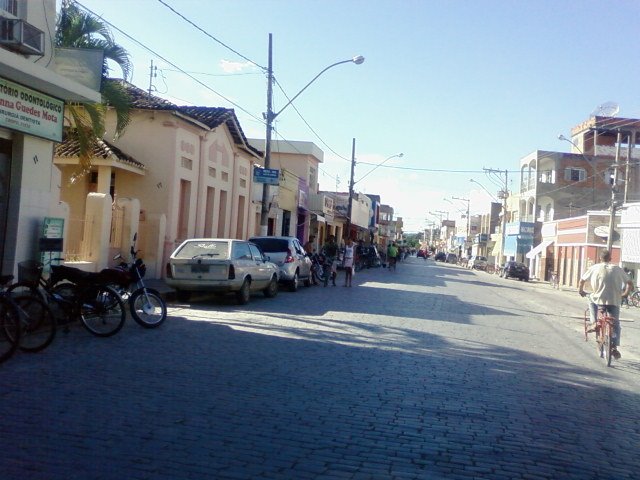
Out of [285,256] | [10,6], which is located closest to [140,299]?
[10,6]

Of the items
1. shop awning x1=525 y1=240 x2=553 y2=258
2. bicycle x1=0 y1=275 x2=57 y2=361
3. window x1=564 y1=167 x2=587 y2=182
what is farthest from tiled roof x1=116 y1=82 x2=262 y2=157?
window x1=564 y1=167 x2=587 y2=182

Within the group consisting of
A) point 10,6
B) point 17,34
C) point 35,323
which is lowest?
point 35,323

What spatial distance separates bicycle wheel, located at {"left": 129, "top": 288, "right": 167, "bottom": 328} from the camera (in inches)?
452

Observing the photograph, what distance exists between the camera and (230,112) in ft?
88.6

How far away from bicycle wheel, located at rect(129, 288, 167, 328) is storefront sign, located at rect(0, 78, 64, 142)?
4.01m

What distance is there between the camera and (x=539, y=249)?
61.5 meters

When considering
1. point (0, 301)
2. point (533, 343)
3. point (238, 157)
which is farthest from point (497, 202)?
point (0, 301)

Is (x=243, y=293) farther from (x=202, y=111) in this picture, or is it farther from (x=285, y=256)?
(x=202, y=111)

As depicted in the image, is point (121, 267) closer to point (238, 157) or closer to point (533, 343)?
point (533, 343)

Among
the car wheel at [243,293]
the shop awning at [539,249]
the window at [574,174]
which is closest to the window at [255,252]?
the car wheel at [243,293]

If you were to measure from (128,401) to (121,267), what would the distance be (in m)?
5.17

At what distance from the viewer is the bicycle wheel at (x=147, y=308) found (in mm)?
11469

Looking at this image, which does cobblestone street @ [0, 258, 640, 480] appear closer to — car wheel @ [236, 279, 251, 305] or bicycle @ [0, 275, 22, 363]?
bicycle @ [0, 275, 22, 363]

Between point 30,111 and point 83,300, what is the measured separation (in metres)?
4.69
